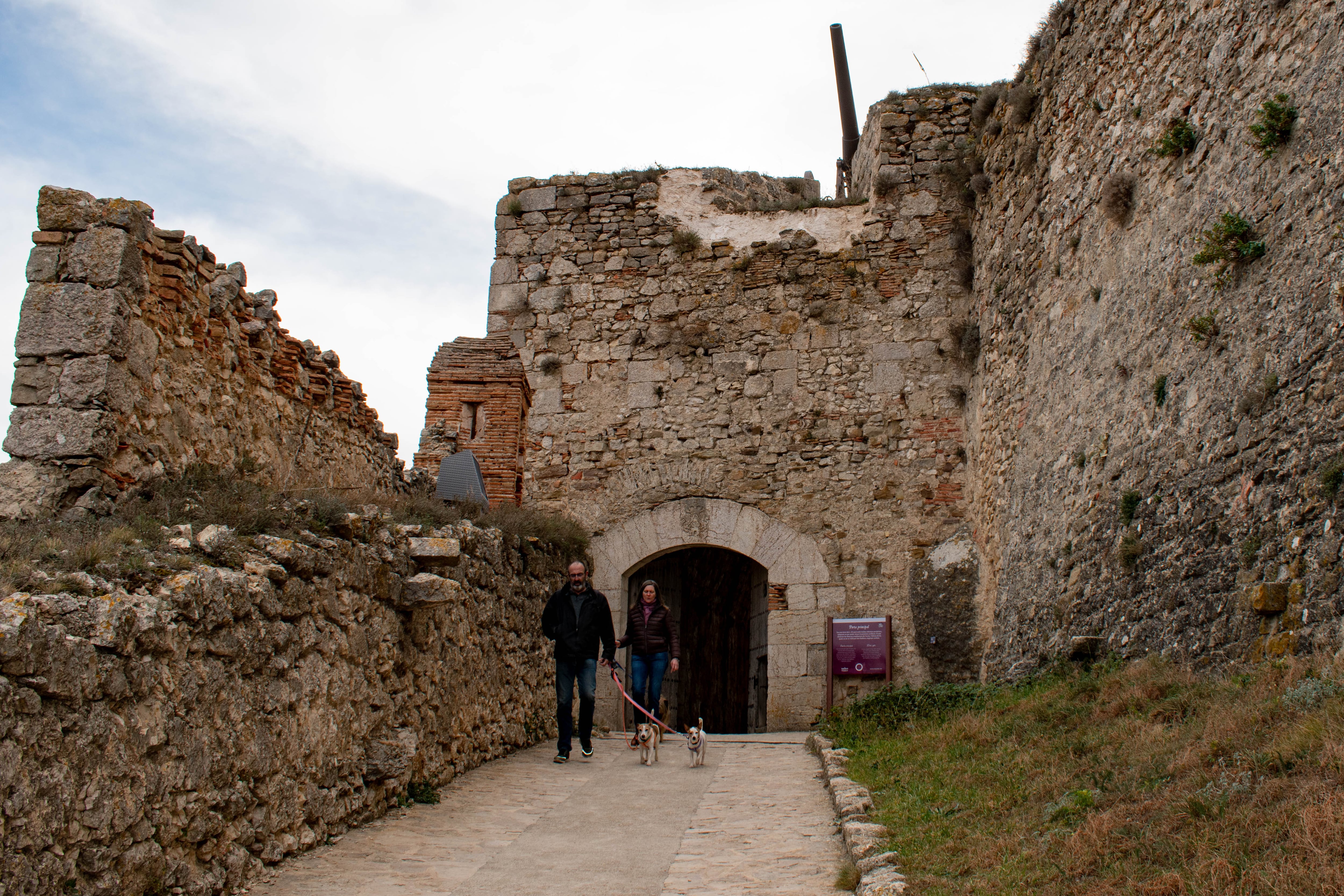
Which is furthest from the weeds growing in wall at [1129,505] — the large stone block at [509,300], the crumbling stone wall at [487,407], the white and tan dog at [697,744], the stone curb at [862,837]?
the large stone block at [509,300]

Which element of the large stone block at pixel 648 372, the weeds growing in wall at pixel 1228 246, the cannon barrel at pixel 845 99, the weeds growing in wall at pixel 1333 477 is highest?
the cannon barrel at pixel 845 99

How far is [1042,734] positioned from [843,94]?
12475mm

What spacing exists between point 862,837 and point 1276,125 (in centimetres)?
422

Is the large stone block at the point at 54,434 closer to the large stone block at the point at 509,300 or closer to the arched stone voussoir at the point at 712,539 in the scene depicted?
the arched stone voussoir at the point at 712,539

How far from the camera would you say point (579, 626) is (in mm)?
7383

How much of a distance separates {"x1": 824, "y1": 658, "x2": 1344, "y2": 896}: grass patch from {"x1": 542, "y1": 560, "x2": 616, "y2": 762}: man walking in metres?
2.21

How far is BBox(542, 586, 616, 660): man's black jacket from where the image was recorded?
24.1 feet

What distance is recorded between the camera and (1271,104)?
5602 mm

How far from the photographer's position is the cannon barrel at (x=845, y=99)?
15.7 metres

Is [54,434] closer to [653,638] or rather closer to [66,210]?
[66,210]

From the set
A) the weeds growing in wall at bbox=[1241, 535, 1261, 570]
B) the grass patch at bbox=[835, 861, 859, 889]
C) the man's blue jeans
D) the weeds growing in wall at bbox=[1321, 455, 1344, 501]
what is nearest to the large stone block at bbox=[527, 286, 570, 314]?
the man's blue jeans

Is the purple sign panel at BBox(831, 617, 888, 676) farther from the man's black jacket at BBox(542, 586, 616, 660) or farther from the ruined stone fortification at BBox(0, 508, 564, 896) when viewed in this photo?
the ruined stone fortification at BBox(0, 508, 564, 896)

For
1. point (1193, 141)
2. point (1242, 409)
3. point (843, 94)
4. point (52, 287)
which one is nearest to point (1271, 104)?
point (1193, 141)

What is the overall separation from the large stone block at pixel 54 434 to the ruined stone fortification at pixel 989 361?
17.2 ft
